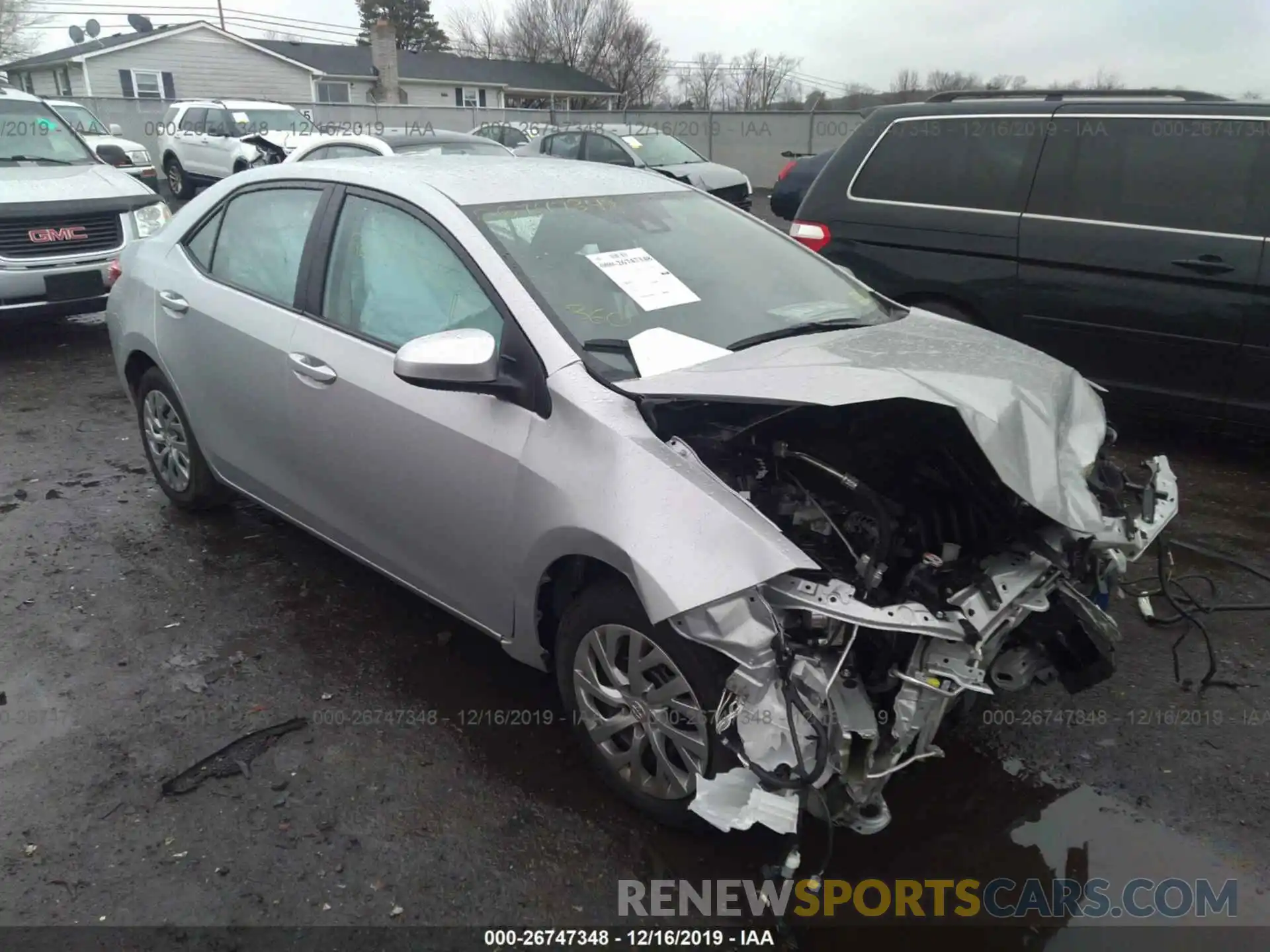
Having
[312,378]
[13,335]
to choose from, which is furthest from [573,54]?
[312,378]

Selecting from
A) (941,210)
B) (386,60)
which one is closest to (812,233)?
(941,210)

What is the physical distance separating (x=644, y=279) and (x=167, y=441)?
2.78 meters

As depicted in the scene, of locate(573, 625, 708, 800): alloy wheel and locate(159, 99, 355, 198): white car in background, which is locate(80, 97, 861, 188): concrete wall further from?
locate(573, 625, 708, 800): alloy wheel

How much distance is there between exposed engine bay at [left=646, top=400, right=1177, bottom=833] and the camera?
2188 mm

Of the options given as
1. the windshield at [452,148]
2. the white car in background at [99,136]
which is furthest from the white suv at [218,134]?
the windshield at [452,148]

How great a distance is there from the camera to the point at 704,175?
50.4ft

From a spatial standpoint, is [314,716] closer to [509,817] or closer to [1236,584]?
[509,817]

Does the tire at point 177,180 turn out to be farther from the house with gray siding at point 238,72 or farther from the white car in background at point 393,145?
the house with gray siding at point 238,72

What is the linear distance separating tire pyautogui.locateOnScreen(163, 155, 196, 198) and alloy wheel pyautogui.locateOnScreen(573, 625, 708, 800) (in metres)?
19.8

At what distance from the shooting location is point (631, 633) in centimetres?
250

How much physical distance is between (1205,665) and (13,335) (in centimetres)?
948

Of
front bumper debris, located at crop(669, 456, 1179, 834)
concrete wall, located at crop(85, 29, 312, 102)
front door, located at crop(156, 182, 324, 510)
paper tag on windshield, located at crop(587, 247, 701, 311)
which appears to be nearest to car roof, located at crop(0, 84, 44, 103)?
front door, located at crop(156, 182, 324, 510)

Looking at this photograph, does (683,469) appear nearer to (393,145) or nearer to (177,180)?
(393,145)

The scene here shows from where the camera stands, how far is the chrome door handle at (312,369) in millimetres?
3248
